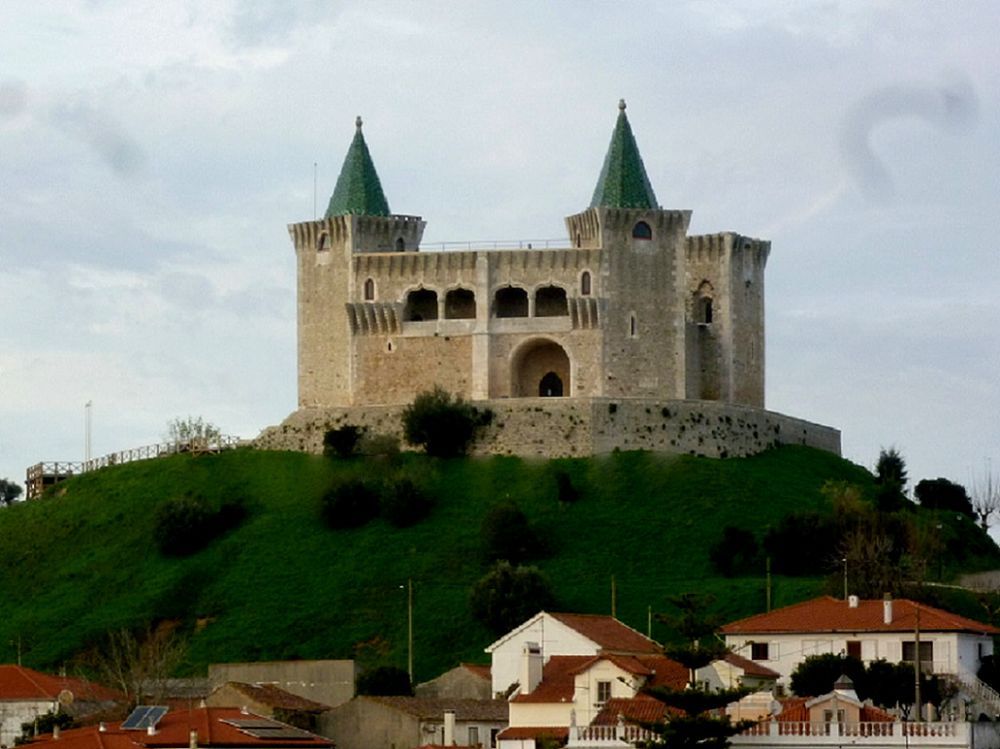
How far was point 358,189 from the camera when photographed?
5477 inches

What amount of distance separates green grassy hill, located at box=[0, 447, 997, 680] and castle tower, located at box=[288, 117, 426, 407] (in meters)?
4.85

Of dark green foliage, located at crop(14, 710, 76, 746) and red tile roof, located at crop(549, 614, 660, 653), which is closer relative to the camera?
red tile roof, located at crop(549, 614, 660, 653)

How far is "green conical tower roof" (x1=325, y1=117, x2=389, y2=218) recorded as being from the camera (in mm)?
138750

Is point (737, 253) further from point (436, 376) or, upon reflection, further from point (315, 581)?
point (315, 581)

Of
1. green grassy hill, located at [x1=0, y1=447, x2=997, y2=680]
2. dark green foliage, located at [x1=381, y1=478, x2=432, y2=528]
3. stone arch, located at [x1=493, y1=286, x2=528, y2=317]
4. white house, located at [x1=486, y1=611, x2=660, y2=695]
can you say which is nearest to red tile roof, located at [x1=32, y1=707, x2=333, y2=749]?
white house, located at [x1=486, y1=611, x2=660, y2=695]

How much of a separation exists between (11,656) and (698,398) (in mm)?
33614

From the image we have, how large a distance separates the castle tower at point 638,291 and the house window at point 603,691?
48770 mm

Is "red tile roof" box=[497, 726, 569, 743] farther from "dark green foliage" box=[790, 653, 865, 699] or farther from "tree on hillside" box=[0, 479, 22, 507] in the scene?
"tree on hillside" box=[0, 479, 22, 507]

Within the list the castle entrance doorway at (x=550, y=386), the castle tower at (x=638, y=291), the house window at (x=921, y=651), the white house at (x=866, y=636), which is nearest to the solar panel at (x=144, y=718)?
the white house at (x=866, y=636)

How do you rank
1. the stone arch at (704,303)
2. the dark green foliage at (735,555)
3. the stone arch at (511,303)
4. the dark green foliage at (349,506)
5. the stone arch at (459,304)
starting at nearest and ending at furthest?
1. the dark green foliage at (735,555)
2. the dark green foliage at (349,506)
3. the stone arch at (511,303)
4. the stone arch at (459,304)
5. the stone arch at (704,303)

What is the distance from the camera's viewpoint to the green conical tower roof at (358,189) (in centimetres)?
13875

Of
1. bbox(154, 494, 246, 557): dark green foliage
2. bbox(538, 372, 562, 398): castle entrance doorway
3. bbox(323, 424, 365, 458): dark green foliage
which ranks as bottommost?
bbox(154, 494, 246, 557): dark green foliage

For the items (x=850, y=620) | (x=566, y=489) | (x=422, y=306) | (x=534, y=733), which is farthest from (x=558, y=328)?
(x=534, y=733)

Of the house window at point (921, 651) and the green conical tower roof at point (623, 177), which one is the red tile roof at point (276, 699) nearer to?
the house window at point (921, 651)
